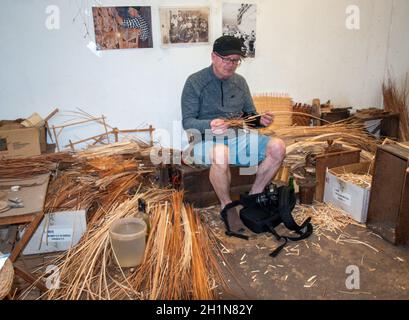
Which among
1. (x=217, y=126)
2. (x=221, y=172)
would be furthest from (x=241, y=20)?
(x=221, y=172)

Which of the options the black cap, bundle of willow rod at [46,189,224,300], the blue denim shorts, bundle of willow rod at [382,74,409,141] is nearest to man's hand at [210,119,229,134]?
the blue denim shorts

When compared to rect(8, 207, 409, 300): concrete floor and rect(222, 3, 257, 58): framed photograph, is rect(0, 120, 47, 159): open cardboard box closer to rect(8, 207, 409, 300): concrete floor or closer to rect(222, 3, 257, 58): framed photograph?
rect(8, 207, 409, 300): concrete floor

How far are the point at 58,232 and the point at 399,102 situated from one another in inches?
153

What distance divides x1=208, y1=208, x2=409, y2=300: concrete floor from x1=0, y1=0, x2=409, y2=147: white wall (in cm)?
177

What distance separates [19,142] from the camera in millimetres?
2969

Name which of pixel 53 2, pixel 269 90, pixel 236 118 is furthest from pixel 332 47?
pixel 53 2

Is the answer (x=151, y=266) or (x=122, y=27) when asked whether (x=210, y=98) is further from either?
(x=151, y=266)

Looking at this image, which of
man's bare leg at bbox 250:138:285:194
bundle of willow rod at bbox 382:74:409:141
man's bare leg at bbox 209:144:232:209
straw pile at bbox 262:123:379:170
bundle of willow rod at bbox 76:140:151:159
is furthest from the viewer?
bundle of willow rod at bbox 382:74:409:141

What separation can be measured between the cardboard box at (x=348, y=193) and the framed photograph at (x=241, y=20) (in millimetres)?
1641

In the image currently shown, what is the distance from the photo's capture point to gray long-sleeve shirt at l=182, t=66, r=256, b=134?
9.13ft

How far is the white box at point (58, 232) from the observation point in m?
2.35

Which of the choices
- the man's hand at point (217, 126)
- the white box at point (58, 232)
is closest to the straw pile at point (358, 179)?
the man's hand at point (217, 126)

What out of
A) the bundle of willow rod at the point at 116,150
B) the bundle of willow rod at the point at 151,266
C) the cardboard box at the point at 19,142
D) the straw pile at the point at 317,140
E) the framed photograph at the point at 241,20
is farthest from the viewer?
the framed photograph at the point at 241,20

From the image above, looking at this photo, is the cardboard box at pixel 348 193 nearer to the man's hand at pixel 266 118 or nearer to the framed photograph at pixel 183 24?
the man's hand at pixel 266 118
